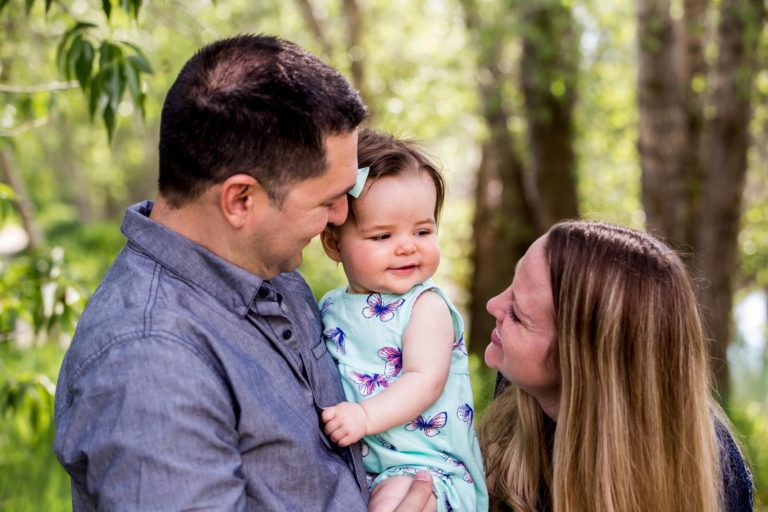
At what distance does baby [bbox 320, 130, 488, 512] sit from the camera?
2.19m

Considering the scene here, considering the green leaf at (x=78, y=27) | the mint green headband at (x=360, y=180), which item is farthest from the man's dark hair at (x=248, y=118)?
the green leaf at (x=78, y=27)

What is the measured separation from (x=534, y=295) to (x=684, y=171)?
17.1 ft

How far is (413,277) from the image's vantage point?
226 centimetres

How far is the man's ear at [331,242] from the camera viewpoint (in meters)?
2.31

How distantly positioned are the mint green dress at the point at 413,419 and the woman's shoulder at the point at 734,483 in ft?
2.11

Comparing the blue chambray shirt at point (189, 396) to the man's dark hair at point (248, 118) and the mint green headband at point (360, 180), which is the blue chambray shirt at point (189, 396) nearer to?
the man's dark hair at point (248, 118)

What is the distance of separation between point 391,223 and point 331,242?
21cm

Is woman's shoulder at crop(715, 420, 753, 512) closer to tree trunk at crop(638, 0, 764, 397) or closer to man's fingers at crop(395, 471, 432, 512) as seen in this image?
man's fingers at crop(395, 471, 432, 512)

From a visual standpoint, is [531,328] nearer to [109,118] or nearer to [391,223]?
[391,223]

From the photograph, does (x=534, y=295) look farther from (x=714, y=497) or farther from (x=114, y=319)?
(x=114, y=319)

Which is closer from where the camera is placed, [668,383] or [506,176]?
[668,383]

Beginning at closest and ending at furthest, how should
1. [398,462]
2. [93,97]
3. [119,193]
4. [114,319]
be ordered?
1. [114,319]
2. [398,462]
3. [93,97]
4. [119,193]

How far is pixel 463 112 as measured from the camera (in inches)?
437

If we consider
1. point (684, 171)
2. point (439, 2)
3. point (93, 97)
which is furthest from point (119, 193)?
point (93, 97)
